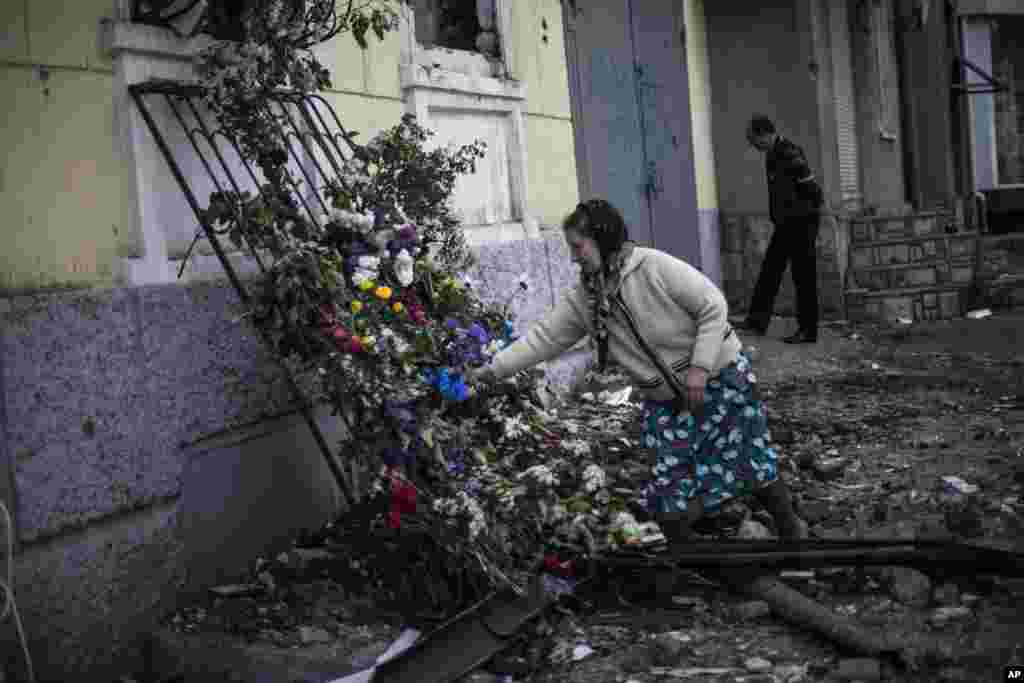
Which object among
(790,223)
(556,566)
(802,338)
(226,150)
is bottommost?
(556,566)

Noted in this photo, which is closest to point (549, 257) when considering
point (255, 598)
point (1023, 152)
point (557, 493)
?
point (557, 493)

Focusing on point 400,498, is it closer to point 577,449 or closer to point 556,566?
point 556,566

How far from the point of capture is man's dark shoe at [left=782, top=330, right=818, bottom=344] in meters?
9.37

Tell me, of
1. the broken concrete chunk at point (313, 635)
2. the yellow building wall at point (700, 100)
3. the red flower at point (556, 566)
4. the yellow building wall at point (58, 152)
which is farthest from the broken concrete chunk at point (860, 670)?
the yellow building wall at point (700, 100)

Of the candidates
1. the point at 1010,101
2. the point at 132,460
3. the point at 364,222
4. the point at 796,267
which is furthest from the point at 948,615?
the point at 1010,101

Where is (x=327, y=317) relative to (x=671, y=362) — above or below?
above

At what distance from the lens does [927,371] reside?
8.30 m

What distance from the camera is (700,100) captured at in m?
10.9

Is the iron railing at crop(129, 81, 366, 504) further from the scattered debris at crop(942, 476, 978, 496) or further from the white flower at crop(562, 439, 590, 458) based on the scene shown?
the scattered debris at crop(942, 476, 978, 496)

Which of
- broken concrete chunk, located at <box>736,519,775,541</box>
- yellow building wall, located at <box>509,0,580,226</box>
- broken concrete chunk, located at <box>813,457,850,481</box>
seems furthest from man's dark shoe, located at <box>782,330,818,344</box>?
broken concrete chunk, located at <box>736,519,775,541</box>

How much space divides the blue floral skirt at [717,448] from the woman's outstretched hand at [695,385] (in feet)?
0.52

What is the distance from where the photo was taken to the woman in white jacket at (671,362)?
441 centimetres

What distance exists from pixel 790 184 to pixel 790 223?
32 cm

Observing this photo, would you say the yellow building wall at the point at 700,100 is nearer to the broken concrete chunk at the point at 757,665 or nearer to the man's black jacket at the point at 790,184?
the man's black jacket at the point at 790,184
